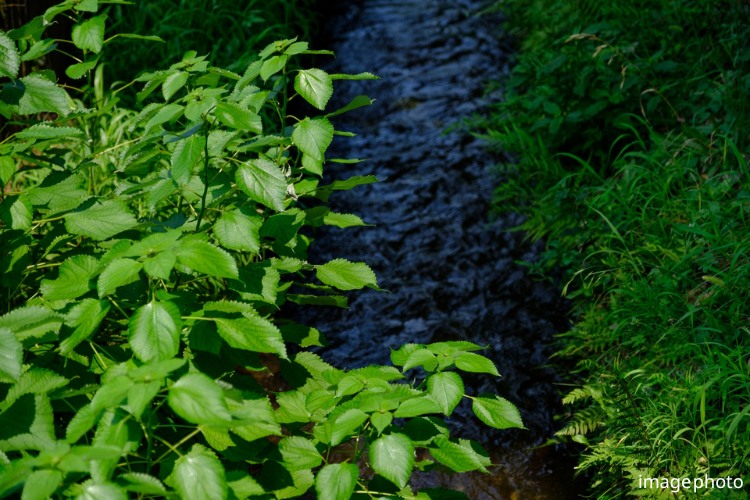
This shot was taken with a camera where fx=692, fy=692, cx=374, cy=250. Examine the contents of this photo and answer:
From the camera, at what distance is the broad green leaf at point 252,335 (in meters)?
1.38

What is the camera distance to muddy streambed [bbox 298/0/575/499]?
9.87 ft

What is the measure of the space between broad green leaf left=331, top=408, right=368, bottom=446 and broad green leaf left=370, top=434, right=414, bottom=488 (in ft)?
0.17

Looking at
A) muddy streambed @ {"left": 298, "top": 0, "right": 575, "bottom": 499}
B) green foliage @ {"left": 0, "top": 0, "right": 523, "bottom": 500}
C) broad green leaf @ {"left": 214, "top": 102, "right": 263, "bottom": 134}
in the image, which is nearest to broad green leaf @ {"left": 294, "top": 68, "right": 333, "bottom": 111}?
green foliage @ {"left": 0, "top": 0, "right": 523, "bottom": 500}

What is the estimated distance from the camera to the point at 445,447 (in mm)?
1500

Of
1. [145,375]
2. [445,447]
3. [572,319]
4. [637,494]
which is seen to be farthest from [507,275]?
[145,375]

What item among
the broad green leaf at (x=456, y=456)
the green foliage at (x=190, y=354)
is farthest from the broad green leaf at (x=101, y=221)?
the broad green leaf at (x=456, y=456)

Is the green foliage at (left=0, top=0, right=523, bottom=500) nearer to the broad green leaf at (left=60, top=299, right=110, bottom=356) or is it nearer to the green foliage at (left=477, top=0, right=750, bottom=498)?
the broad green leaf at (left=60, top=299, right=110, bottom=356)

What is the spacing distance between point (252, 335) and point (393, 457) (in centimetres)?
37

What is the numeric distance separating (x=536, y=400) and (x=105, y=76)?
3561 millimetres

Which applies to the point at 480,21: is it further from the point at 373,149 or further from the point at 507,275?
the point at 507,275

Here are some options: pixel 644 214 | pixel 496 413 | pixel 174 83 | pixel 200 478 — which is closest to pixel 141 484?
pixel 200 478

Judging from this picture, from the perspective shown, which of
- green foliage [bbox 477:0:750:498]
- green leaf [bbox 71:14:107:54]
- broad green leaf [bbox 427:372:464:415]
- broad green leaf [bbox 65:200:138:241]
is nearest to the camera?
broad green leaf [bbox 427:372:464:415]

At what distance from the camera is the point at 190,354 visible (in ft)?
5.45

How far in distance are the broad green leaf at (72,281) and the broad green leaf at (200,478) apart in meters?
0.46
